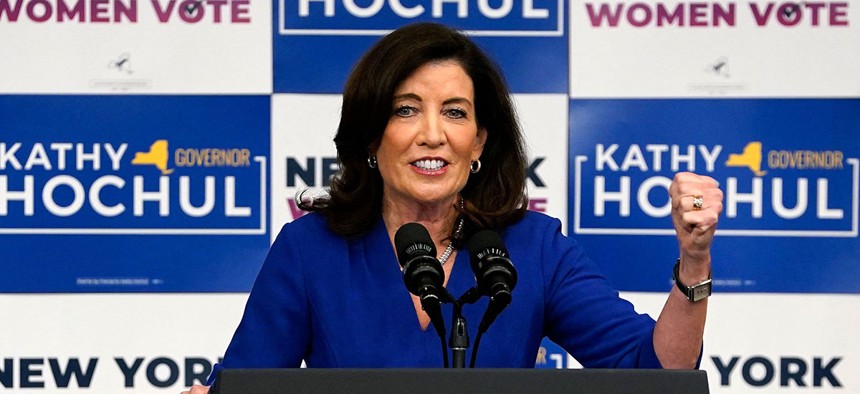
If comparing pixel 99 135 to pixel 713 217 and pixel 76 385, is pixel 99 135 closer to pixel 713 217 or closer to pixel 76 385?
pixel 76 385

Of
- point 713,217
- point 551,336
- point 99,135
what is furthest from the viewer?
point 99,135

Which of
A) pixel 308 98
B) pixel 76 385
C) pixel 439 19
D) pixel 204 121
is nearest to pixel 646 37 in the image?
pixel 439 19

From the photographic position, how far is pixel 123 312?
3.05 metres

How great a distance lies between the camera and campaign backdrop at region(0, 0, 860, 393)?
301cm

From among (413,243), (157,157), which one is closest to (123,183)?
(157,157)

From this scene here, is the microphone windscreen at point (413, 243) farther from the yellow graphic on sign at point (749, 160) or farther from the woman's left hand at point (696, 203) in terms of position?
the yellow graphic on sign at point (749, 160)

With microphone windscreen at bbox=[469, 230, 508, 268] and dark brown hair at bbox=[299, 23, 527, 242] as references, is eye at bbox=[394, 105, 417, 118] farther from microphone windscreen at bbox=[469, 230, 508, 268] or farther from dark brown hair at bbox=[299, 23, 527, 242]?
microphone windscreen at bbox=[469, 230, 508, 268]

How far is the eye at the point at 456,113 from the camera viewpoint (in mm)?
1924

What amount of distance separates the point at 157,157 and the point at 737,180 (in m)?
1.61

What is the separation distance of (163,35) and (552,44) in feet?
3.58

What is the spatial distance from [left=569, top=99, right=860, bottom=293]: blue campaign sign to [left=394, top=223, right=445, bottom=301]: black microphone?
172 cm

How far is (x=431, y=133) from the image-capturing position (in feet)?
6.11

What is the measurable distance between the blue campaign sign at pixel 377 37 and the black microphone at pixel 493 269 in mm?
1732

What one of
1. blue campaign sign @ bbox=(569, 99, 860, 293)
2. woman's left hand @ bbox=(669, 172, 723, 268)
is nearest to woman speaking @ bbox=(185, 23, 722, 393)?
woman's left hand @ bbox=(669, 172, 723, 268)
